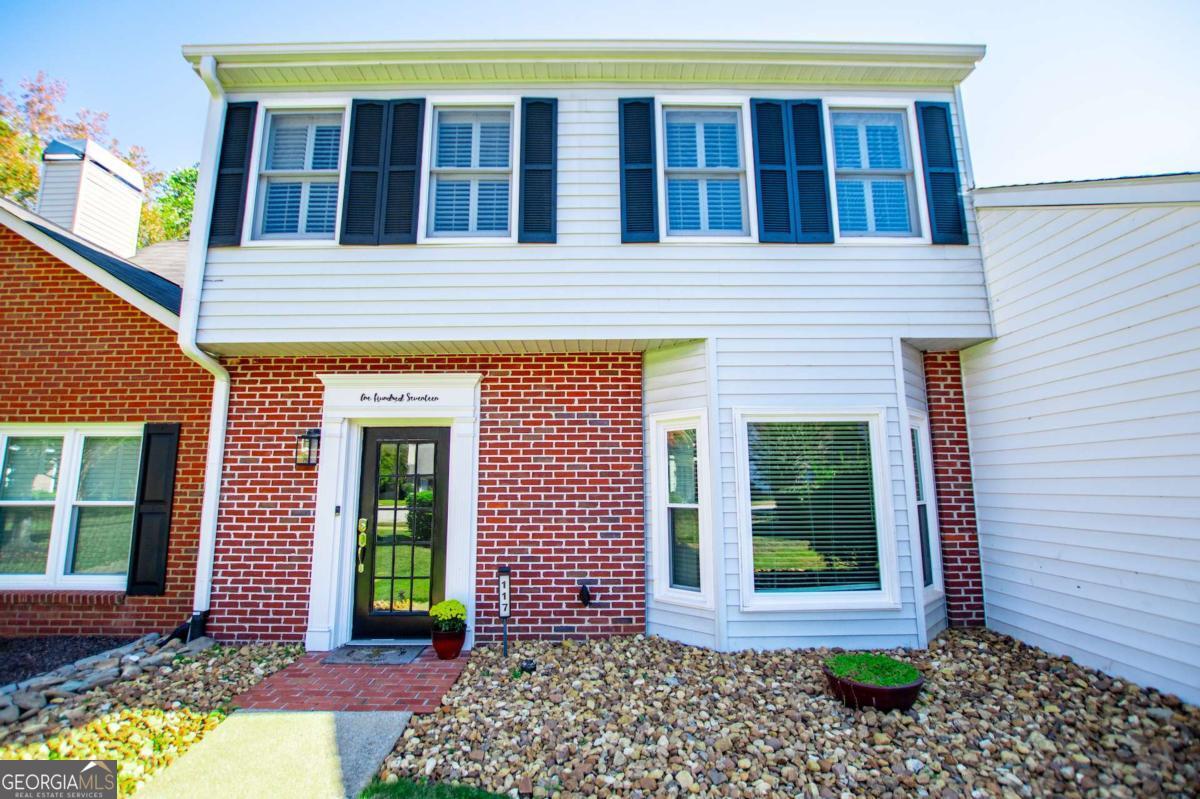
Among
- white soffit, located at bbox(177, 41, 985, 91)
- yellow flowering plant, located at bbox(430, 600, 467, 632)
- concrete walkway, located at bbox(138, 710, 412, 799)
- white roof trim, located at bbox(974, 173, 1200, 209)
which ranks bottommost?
concrete walkway, located at bbox(138, 710, 412, 799)

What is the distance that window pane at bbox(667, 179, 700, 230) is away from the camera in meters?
5.09

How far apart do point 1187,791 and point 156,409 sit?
826 centimetres

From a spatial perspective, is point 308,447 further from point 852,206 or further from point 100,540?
point 852,206

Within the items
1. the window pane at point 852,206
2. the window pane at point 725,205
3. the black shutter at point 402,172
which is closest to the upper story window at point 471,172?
the black shutter at point 402,172

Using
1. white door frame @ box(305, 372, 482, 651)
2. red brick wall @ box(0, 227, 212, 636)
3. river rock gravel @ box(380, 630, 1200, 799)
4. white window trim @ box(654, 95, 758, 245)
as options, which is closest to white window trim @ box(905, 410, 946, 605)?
river rock gravel @ box(380, 630, 1200, 799)

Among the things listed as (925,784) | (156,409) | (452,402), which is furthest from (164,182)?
(925,784)

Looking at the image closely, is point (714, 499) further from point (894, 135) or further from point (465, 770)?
point (894, 135)

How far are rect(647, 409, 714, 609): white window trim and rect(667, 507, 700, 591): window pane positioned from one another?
0.19 feet

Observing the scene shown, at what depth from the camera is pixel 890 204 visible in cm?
520

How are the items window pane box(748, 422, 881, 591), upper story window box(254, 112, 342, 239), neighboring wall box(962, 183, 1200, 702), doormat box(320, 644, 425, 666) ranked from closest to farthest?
1. neighboring wall box(962, 183, 1200, 702)
2. doormat box(320, 644, 425, 666)
3. window pane box(748, 422, 881, 591)
4. upper story window box(254, 112, 342, 239)

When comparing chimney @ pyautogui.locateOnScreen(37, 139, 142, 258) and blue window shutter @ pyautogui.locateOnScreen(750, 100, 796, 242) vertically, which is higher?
chimney @ pyautogui.locateOnScreen(37, 139, 142, 258)

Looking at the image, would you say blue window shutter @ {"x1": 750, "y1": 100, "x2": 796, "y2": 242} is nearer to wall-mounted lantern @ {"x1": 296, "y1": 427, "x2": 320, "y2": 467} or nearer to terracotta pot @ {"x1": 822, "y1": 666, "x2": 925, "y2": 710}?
terracotta pot @ {"x1": 822, "y1": 666, "x2": 925, "y2": 710}

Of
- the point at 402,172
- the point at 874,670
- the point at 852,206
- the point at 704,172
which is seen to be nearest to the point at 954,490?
the point at 874,670

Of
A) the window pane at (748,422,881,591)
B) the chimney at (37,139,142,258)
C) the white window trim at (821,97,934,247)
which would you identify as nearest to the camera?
the window pane at (748,422,881,591)
